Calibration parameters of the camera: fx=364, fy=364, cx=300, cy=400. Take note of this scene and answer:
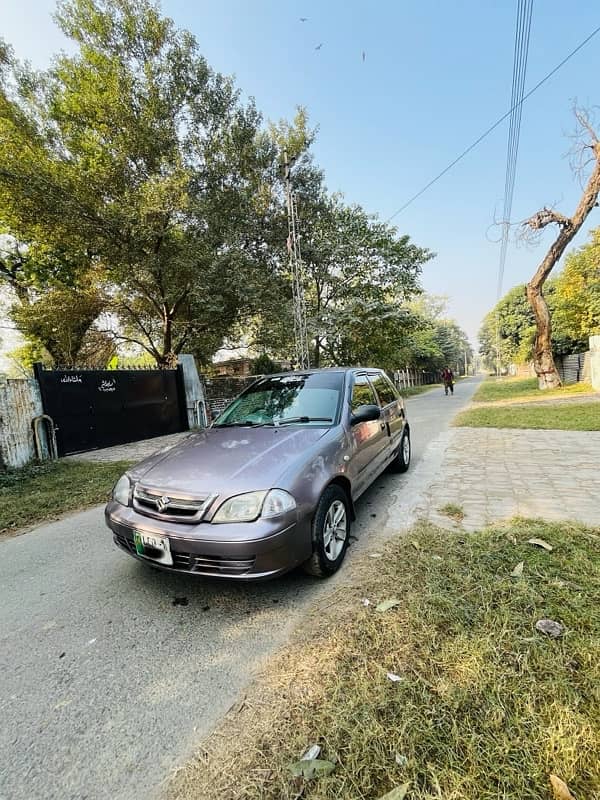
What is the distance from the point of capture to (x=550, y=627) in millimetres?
1916

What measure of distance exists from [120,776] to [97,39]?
62.1ft

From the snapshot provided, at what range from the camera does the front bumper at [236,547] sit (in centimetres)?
214

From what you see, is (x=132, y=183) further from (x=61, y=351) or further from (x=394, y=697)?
(x=394, y=697)

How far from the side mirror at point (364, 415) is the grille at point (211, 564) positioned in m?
1.60

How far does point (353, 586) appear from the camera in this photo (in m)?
2.52

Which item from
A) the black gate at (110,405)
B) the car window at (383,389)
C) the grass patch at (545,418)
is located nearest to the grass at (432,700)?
the car window at (383,389)

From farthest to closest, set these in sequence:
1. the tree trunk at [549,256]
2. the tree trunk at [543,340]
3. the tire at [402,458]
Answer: the tree trunk at [543,340]
the tree trunk at [549,256]
the tire at [402,458]

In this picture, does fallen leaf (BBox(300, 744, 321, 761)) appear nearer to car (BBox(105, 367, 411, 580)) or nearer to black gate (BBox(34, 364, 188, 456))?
car (BBox(105, 367, 411, 580))

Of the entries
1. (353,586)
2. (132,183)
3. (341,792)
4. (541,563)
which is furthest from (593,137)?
(341,792)

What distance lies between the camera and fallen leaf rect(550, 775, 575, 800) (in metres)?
1.18

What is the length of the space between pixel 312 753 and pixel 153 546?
1.42 metres

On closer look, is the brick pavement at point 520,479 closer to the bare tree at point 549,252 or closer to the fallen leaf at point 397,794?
→ the fallen leaf at point 397,794

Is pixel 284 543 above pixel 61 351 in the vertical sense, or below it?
below

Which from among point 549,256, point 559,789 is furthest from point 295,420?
point 549,256
